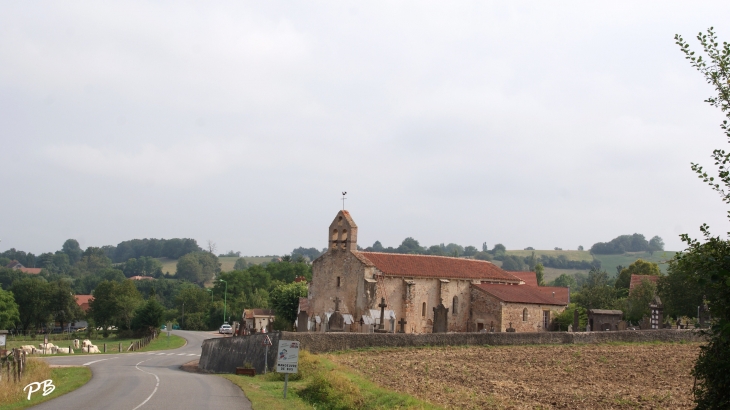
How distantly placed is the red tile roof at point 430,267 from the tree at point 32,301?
223ft

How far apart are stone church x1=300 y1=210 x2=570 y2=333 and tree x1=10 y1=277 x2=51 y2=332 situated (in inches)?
2474

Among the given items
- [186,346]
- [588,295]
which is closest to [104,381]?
[186,346]

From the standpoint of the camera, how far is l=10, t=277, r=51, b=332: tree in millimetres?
99062

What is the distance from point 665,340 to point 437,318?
1523 cm

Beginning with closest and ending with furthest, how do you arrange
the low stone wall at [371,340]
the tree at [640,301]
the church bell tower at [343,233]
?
the low stone wall at [371,340], the church bell tower at [343,233], the tree at [640,301]

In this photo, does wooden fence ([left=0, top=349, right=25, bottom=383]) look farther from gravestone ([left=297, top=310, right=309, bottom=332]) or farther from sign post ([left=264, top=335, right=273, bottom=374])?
gravestone ([left=297, top=310, right=309, bottom=332])

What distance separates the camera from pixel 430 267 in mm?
51719

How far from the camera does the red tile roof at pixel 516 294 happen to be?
49.9 meters

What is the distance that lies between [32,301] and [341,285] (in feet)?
223

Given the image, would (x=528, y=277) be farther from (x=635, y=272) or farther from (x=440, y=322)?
(x=440, y=322)

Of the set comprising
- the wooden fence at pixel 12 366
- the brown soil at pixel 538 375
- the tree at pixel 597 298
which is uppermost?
the tree at pixel 597 298

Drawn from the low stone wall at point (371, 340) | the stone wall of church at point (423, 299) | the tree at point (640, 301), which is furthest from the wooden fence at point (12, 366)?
the tree at point (640, 301)

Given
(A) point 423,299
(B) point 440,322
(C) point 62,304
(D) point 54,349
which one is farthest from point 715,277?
(C) point 62,304

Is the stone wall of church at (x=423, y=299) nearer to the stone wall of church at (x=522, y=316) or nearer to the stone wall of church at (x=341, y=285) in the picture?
the stone wall of church at (x=341, y=285)
